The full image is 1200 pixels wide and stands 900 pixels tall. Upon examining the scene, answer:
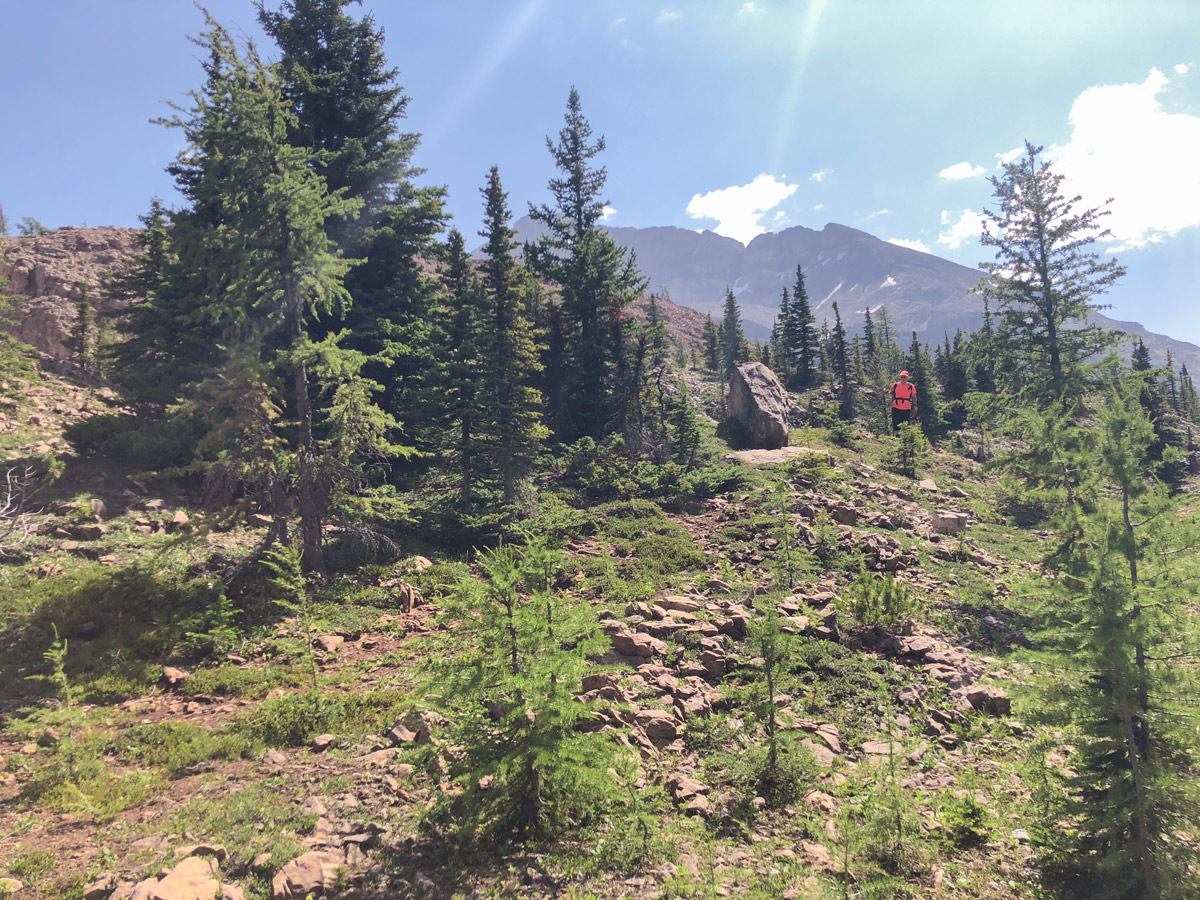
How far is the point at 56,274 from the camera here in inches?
1563

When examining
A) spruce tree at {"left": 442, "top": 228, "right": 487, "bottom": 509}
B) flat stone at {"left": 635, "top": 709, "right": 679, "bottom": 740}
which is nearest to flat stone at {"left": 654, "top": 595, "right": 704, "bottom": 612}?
flat stone at {"left": 635, "top": 709, "right": 679, "bottom": 740}

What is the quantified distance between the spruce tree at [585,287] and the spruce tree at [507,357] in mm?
8789

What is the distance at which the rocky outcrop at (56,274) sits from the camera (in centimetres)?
3566

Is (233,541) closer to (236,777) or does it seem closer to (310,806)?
(236,777)

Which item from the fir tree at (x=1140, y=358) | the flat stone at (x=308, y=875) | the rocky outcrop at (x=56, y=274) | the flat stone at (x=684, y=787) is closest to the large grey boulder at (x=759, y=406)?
the flat stone at (x=684, y=787)

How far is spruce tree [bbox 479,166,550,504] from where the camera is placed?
17.3 m

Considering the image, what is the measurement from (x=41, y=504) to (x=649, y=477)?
1797cm

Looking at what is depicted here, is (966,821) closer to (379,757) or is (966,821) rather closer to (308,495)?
(379,757)

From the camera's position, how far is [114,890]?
464 centimetres

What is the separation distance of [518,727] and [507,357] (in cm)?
1429

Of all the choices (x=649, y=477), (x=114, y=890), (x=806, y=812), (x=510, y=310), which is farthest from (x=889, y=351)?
(x=114, y=890)

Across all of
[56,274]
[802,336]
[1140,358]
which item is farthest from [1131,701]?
[1140,358]

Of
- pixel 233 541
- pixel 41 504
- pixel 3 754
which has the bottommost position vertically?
pixel 3 754

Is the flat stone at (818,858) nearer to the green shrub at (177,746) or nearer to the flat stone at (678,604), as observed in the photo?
the flat stone at (678,604)
